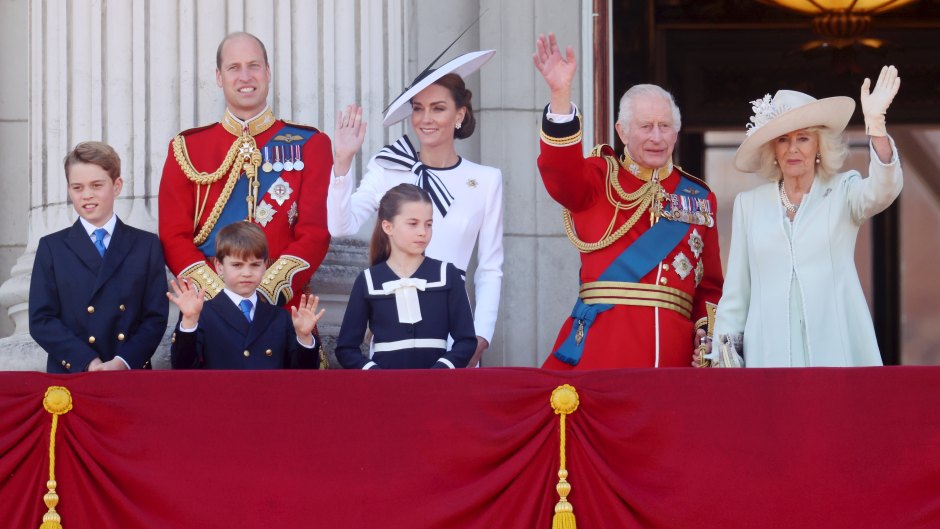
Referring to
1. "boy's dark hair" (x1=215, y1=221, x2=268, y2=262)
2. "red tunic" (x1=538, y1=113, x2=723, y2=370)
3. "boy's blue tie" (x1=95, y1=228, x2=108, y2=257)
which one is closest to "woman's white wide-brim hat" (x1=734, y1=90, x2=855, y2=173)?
"red tunic" (x1=538, y1=113, x2=723, y2=370)

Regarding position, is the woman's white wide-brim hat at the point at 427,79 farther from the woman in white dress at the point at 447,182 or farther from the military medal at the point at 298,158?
the military medal at the point at 298,158

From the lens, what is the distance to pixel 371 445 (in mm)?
5234

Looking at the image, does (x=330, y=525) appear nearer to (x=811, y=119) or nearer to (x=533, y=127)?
(x=811, y=119)

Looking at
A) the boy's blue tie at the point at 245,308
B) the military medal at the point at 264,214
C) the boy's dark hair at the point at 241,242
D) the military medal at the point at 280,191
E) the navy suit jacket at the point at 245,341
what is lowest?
the navy suit jacket at the point at 245,341

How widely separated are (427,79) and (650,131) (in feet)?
2.63

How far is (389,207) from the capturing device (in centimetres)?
600

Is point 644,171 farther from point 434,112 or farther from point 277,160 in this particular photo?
point 277,160

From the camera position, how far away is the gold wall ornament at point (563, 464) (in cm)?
518

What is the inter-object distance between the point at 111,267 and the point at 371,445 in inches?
47.9

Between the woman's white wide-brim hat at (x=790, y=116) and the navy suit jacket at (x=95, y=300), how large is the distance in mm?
1881

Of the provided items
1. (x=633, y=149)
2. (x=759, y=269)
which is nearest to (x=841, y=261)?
(x=759, y=269)

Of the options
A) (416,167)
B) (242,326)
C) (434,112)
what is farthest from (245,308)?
(434,112)

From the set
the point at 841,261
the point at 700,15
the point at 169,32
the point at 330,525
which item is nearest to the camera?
the point at 330,525

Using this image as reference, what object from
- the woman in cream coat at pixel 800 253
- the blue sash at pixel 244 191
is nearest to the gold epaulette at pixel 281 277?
the blue sash at pixel 244 191
